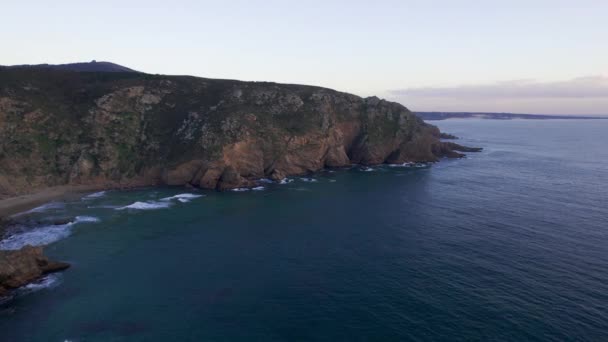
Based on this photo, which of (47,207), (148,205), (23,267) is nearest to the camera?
(23,267)

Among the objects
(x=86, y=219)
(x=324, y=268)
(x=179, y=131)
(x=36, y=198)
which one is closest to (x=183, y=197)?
(x=86, y=219)

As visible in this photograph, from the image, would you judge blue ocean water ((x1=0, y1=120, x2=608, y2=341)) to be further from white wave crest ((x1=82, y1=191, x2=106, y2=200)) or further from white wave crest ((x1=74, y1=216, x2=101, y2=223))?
white wave crest ((x1=82, y1=191, x2=106, y2=200))

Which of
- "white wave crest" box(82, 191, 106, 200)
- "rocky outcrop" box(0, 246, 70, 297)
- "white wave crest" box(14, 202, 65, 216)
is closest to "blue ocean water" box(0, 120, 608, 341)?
"white wave crest" box(82, 191, 106, 200)

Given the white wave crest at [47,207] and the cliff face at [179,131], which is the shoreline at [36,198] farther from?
the cliff face at [179,131]

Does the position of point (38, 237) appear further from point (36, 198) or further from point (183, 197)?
point (183, 197)

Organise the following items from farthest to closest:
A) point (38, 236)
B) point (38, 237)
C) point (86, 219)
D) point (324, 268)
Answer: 1. point (86, 219)
2. point (38, 236)
3. point (38, 237)
4. point (324, 268)

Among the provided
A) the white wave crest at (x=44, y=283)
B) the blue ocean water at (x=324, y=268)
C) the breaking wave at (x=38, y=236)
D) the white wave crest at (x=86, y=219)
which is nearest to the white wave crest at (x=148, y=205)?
the blue ocean water at (x=324, y=268)
